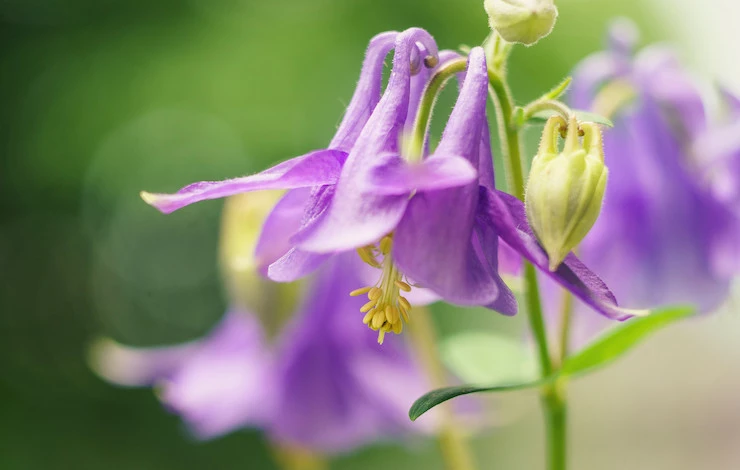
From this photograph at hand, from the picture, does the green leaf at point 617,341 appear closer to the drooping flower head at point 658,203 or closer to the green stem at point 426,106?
the green stem at point 426,106

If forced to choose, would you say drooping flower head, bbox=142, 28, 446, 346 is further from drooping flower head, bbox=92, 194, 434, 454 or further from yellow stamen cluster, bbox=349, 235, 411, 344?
drooping flower head, bbox=92, 194, 434, 454

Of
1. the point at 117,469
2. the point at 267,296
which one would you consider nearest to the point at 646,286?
the point at 267,296

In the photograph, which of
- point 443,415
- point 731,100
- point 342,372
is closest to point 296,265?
point 443,415

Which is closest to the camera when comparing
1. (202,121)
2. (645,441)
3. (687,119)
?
(687,119)

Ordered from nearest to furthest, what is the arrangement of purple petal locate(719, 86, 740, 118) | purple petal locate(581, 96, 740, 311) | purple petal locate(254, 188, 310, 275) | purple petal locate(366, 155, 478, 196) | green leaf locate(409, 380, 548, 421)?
1. purple petal locate(366, 155, 478, 196)
2. green leaf locate(409, 380, 548, 421)
3. purple petal locate(254, 188, 310, 275)
4. purple petal locate(719, 86, 740, 118)
5. purple petal locate(581, 96, 740, 311)

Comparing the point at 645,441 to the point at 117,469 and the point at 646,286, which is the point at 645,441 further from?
the point at 646,286

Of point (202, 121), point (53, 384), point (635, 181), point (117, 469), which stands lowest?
point (117, 469)

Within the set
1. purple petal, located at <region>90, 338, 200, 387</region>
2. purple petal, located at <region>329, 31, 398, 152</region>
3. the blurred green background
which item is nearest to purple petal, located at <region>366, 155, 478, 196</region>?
purple petal, located at <region>329, 31, 398, 152</region>
